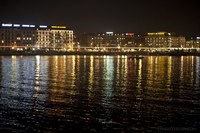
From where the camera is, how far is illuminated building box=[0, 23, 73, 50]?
604 ft

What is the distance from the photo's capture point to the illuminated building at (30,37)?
184 meters

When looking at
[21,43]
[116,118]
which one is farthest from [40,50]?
[116,118]

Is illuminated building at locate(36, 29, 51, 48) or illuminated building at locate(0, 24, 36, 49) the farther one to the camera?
illuminated building at locate(36, 29, 51, 48)

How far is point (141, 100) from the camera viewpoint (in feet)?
94.8

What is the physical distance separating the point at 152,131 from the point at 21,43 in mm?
173911

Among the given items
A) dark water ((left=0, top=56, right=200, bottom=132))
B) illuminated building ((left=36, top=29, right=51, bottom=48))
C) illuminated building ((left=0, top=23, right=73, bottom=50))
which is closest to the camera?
dark water ((left=0, top=56, right=200, bottom=132))

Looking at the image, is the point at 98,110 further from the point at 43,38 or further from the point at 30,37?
the point at 43,38

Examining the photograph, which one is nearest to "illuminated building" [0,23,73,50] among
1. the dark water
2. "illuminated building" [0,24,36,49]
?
"illuminated building" [0,24,36,49]

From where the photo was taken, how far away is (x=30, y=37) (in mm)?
190375

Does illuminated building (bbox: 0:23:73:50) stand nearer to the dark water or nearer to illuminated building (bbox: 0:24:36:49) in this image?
illuminated building (bbox: 0:24:36:49)

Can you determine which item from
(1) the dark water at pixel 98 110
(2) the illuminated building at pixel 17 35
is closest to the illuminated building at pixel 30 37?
(2) the illuminated building at pixel 17 35

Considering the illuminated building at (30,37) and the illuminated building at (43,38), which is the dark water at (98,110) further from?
the illuminated building at (43,38)

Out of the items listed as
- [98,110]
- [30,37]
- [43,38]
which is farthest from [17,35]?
[98,110]

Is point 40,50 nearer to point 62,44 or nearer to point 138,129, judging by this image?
point 62,44
